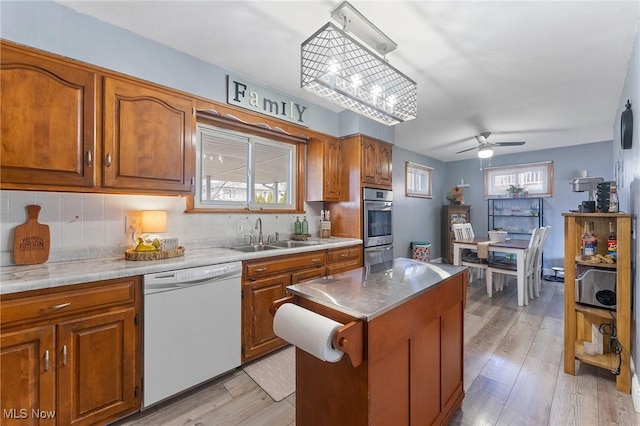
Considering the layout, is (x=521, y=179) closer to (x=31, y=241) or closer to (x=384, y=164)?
(x=384, y=164)

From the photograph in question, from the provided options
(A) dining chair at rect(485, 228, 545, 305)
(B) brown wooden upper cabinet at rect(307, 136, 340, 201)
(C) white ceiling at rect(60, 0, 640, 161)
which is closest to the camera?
(C) white ceiling at rect(60, 0, 640, 161)

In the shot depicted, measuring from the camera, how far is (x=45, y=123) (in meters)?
1.62

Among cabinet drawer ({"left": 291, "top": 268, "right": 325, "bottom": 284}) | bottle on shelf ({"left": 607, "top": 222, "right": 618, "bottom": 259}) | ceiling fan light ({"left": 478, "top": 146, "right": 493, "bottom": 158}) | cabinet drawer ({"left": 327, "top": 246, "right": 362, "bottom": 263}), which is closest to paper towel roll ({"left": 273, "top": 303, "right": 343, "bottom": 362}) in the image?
cabinet drawer ({"left": 291, "top": 268, "right": 325, "bottom": 284})

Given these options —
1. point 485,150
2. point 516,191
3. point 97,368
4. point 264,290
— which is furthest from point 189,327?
point 516,191

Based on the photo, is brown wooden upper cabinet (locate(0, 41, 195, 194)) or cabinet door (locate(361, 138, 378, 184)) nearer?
brown wooden upper cabinet (locate(0, 41, 195, 194))

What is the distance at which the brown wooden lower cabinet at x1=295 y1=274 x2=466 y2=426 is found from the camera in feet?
3.55

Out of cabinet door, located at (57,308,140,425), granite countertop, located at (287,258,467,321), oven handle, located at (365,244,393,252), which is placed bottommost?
cabinet door, located at (57,308,140,425)

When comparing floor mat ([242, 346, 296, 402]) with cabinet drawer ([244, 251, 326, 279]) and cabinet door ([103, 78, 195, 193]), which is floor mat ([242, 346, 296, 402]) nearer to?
cabinet drawer ([244, 251, 326, 279])

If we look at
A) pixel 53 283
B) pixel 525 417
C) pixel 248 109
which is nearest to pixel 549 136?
pixel 525 417

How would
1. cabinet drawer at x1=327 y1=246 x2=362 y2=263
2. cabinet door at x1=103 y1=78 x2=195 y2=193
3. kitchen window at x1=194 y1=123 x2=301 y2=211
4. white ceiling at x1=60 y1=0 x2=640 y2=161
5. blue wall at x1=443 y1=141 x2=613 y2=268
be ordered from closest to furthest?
1. white ceiling at x1=60 y1=0 x2=640 y2=161
2. cabinet door at x1=103 y1=78 x2=195 y2=193
3. kitchen window at x1=194 y1=123 x2=301 y2=211
4. cabinet drawer at x1=327 y1=246 x2=362 y2=263
5. blue wall at x1=443 y1=141 x2=613 y2=268

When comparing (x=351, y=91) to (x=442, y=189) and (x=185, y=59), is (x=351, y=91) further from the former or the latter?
(x=442, y=189)

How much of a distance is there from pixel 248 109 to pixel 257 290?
165 cm

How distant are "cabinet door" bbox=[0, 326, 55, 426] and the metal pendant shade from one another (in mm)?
1906

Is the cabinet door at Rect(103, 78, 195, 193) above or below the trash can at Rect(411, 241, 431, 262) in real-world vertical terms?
above
